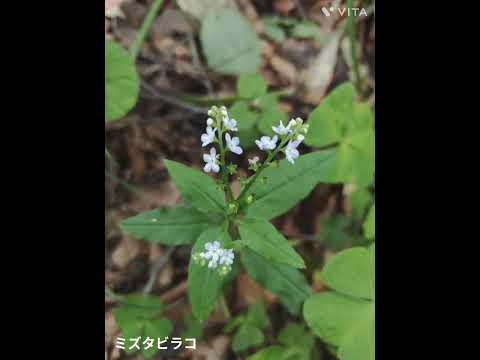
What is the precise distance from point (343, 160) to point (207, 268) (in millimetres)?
813

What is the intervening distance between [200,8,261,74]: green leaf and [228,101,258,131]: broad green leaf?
0.53ft

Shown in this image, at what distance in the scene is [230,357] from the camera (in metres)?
2.34

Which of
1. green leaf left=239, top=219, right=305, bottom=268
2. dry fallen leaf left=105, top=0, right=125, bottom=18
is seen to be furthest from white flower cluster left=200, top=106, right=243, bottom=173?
dry fallen leaf left=105, top=0, right=125, bottom=18

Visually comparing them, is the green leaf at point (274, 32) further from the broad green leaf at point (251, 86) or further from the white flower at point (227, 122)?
the white flower at point (227, 122)

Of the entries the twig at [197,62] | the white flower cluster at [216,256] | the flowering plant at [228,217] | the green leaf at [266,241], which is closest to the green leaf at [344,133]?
the flowering plant at [228,217]

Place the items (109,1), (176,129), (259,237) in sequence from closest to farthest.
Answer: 1. (259,237)
2. (109,1)
3. (176,129)

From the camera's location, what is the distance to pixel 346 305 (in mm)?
2371

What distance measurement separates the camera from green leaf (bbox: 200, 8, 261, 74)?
2.53 m

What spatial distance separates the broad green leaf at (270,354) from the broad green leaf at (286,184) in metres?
0.64

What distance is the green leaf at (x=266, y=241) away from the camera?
1938mm

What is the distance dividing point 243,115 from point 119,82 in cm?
55

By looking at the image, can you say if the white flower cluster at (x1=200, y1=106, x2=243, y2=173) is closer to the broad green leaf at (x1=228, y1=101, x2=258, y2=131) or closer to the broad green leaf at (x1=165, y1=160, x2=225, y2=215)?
the broad green leaf at (x1=165, y1=160, x2=225, y2=215)

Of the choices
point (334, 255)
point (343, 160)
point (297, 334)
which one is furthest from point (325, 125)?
point (297, 334)

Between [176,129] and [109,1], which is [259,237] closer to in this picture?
[176,129]
